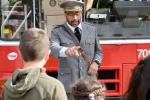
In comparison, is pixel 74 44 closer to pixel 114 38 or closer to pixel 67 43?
pixel 67 43

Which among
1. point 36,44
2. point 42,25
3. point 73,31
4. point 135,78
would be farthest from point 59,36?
point 135,78

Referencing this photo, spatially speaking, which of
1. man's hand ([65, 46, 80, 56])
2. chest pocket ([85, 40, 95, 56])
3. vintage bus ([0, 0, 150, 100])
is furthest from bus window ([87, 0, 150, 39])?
man's hand ([65, 46, 80, 56])

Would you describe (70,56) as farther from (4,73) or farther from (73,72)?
(4,73)

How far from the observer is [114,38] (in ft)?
17.8

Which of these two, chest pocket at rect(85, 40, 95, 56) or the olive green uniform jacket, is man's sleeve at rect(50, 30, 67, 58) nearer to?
chest pocket at rect(85, 40, 95, 56)

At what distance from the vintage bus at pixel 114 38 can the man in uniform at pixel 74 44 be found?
72 cm

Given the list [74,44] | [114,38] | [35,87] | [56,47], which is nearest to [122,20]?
[114,38]

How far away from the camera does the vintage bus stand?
5.35 m

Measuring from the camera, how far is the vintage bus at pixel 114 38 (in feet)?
17.6

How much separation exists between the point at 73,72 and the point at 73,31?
1.28 ft

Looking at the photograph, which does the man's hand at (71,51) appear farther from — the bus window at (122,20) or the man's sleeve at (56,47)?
the bus window at (122,20)

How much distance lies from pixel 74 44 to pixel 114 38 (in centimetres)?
97

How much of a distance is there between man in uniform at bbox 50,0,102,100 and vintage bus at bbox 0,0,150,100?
2.36ft

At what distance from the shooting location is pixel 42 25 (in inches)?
210
